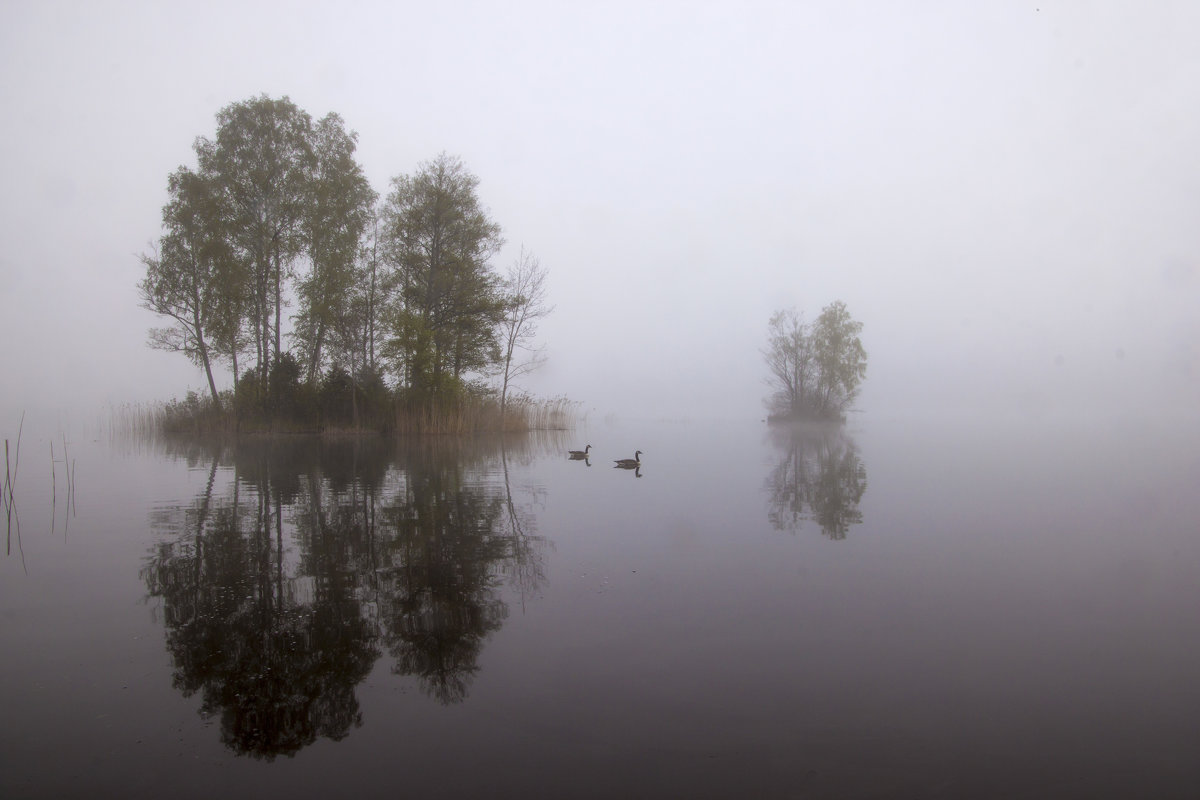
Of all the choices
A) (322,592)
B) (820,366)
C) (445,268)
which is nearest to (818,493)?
(322,592)

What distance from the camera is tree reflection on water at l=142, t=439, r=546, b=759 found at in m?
2.66

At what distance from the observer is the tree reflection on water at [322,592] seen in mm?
2656

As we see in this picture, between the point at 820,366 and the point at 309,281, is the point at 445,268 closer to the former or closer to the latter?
the point at 309,281

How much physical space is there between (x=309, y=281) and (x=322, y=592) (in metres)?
22.4

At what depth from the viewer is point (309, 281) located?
23.5 metres

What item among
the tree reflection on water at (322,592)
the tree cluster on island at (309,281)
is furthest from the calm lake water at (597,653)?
the tree cluster on island at (309,281)

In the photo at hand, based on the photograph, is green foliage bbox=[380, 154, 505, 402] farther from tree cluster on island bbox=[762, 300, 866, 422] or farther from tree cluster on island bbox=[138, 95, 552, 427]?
tree cluster on island bbox=[762, 300, 866, 422]

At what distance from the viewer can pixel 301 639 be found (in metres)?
3.18

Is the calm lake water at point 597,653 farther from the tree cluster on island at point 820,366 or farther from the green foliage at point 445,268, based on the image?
the tree cluster on island at point 820,366

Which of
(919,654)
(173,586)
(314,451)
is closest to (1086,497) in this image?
(919,654)

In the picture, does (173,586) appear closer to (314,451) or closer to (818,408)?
(314,451)

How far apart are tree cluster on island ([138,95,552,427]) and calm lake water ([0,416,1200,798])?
17.1 meters

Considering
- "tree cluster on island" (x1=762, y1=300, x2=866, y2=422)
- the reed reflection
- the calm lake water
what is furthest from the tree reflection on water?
"tree cluster on island" (x1=762, y1=300, x2=866, y2=422)

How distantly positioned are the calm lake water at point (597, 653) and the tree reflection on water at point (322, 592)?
0.02 m
